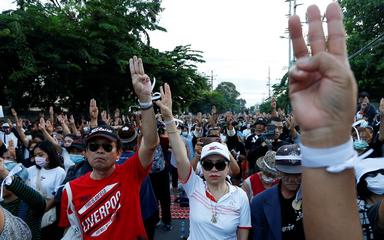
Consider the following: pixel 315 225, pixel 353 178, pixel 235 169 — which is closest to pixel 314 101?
pixel 353 178

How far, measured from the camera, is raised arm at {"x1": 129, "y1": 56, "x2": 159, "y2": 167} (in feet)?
9.44

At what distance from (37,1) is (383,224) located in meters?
24.3

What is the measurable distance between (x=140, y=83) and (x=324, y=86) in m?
2.01

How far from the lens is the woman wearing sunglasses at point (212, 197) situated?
9.25 feet

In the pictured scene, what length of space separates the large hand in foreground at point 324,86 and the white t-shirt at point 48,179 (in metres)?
3.54

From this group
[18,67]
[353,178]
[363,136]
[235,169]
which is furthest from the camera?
[18,67]

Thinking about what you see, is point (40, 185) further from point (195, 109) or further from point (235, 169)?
point (195, 109)

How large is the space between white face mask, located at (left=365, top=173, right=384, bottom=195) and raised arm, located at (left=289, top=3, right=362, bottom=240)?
1.49 m

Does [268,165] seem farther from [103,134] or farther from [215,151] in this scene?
[103,134]

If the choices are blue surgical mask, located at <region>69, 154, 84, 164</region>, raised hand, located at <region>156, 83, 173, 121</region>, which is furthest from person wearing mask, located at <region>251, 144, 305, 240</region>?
blue surgical mask, located at <region>69, 154, 84, 164</region>

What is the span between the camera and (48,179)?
4.23 m

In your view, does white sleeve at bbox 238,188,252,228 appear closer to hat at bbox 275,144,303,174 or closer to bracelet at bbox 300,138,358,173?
hat at bbox 275,144,303,174

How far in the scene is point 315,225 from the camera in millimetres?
1131

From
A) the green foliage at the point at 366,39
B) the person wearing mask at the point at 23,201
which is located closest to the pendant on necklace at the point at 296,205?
the person wearing mask at the point at 23,201
